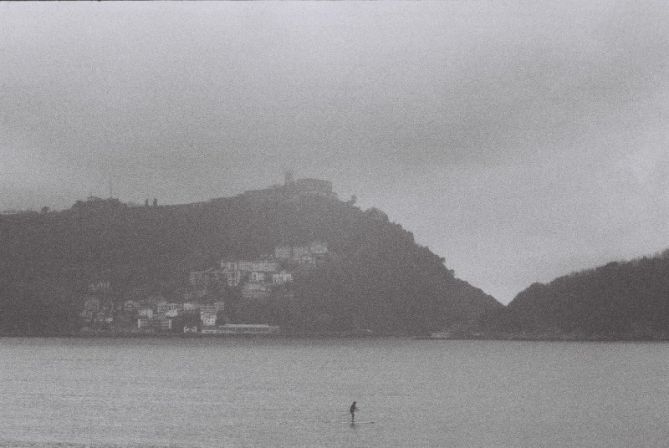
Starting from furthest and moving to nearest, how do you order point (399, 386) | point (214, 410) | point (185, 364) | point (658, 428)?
point (185, 364), point (399, 386), point (214, 410), point (658, 428)

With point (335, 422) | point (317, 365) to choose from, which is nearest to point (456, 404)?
point (335, 422)

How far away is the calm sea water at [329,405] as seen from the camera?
49312 mm

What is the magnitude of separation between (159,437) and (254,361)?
89957mm

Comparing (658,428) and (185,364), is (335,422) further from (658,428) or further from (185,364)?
(185,364)

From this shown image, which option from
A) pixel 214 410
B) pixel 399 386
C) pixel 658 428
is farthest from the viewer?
pixel 399 386

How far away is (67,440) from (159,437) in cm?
499

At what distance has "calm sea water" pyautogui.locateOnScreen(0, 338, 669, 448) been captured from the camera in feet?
162

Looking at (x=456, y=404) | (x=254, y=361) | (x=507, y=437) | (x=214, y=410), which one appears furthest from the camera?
(x=254, y=361)

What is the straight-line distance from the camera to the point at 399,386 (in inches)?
3469

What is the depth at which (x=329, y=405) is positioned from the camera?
67.8 meters

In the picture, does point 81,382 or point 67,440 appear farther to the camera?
point 81,382


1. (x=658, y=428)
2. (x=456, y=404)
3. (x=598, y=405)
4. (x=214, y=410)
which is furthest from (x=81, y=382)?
(x=658, y=428)

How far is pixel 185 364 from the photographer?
420 feet

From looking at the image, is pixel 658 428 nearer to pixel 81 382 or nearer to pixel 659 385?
pixel 659 385
